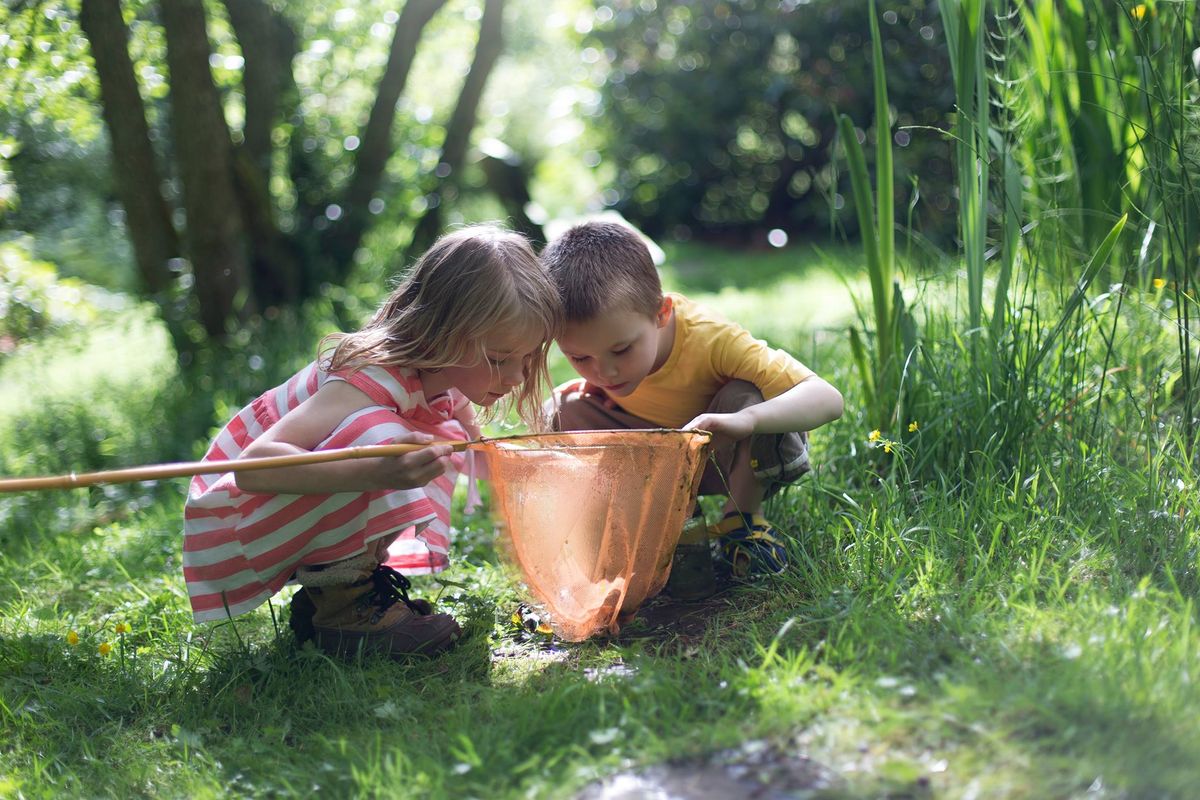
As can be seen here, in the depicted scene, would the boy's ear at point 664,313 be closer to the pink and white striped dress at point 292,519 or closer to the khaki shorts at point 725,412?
the khaki shorts at point 725,412

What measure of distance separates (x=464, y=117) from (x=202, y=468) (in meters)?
5.22

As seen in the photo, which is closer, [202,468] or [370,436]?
[202,468]

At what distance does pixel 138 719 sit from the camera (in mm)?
2244

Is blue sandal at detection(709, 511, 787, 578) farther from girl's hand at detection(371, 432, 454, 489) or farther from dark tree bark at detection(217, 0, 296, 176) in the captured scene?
dark tree bark at detection(217, 0, 296, 176)

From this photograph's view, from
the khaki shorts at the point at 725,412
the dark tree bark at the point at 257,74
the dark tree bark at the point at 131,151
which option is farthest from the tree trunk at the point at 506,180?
the khaki shorts at the point at 725,412

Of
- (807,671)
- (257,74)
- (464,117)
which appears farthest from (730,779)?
(464,117)

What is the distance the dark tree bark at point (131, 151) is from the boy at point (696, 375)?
2992 millimetres

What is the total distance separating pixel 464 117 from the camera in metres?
6.84

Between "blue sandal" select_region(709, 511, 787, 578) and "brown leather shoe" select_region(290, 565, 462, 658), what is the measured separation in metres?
0.69

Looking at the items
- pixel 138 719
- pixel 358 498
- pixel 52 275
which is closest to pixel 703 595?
pixel 358 498

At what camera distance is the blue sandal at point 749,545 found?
99.7 inches

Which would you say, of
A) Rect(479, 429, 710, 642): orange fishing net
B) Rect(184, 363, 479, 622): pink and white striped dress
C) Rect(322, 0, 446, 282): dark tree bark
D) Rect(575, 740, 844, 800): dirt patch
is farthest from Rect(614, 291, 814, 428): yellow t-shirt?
Rect(322, 0, 446, 282): dark tree bark

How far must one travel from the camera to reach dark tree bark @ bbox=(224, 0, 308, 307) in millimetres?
5867

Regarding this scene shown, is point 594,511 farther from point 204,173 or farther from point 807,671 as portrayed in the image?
point 204,173
